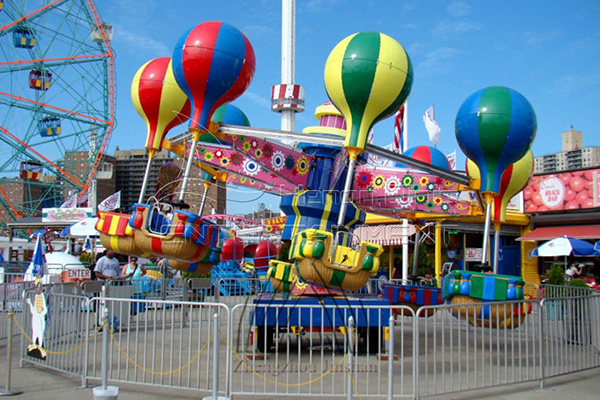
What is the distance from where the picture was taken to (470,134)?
10.0 m

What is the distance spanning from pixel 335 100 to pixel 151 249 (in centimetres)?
363

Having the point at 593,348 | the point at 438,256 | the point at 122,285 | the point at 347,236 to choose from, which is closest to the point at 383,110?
the point at 347,236

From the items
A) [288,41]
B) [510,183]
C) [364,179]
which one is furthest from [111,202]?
[510,183]

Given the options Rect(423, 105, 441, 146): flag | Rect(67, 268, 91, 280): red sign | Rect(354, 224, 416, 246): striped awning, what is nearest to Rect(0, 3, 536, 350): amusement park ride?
Rect(67, 268, 91, 280): red sign

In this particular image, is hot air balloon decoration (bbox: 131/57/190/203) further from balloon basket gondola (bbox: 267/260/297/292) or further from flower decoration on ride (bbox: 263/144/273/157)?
balloon basket gondola (bbox: 267/260/297/292)

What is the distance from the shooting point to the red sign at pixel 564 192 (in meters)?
21.0

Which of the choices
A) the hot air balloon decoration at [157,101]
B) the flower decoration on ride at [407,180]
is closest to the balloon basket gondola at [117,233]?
the hot air balloon decoration at [157,101]

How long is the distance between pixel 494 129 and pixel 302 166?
343 cm

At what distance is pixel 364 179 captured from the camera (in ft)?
38.8

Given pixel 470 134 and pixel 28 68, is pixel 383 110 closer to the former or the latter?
pixel 470 134

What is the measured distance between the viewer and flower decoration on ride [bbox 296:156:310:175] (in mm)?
10336

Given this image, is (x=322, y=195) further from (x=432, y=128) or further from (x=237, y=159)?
(x=432, y=128)

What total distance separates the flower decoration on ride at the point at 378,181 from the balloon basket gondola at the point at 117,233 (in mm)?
5197

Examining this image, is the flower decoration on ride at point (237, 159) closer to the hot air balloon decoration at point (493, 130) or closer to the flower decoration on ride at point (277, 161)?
the flower decoration on ride at point (277, 161)
